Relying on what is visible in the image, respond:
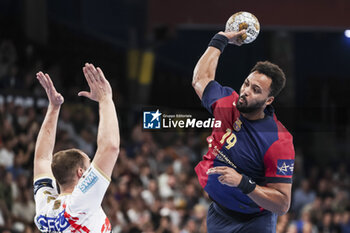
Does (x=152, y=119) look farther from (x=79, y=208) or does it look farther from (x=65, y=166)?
(x=79, y=208)

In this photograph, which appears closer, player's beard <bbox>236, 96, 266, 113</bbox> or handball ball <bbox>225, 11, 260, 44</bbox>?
player's beard <bbox>236, 96, 266, 113</bbox>

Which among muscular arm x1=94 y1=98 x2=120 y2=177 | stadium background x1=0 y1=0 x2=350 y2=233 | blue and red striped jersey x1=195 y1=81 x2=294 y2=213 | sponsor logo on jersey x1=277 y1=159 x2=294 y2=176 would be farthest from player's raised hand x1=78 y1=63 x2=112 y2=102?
stadium background x1=0 y1=0 x2=350 y2=233

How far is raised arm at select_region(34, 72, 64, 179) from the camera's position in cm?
460

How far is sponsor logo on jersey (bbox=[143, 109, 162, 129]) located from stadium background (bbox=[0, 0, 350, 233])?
429 mm

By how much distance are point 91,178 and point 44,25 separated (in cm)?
1306

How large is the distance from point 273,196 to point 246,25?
1.54m

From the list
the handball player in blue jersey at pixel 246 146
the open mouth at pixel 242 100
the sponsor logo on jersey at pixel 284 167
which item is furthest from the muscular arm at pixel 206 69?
the sponsor logo on jersey at pixel 284 167

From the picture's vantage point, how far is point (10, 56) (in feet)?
47.0

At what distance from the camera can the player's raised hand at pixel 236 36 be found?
5.14 meters

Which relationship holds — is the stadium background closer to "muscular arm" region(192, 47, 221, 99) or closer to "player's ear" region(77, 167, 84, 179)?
"muscular arm" region(192, 47, 221, 99)

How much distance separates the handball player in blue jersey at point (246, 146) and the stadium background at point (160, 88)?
422mm

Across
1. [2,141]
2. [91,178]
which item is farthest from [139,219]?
[91,178]

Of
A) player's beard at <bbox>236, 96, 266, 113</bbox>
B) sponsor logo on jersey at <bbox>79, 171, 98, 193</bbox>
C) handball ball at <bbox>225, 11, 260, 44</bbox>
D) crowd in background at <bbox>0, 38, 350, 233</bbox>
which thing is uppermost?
handball ball at <bbox>225, 11, 260, 44</bbox>

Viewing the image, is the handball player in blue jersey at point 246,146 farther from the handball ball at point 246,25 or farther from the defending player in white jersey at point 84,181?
the defending player in white jersey at point 84,181
